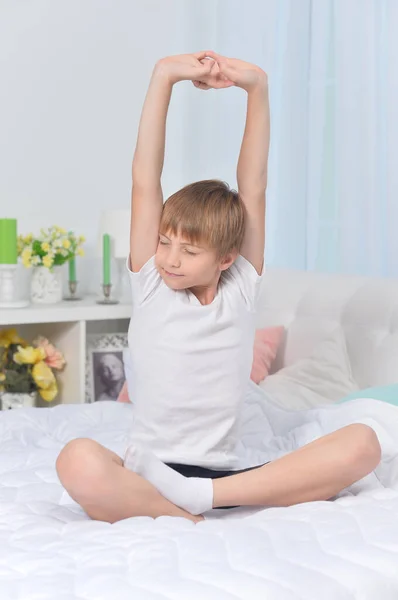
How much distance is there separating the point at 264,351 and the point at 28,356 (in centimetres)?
89

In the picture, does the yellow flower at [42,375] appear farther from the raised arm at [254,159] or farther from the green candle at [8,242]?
the raised arm at [254,159]

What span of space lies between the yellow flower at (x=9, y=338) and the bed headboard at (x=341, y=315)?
2.85 ft

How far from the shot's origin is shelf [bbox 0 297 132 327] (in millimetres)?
2857

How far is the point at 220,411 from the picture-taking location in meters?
1.59

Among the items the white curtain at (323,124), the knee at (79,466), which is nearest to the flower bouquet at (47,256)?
the white curtain at (323,124)

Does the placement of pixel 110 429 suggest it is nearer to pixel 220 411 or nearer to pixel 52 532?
pixel 220 411

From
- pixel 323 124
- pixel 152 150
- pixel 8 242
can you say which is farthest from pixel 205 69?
pixel 8 242

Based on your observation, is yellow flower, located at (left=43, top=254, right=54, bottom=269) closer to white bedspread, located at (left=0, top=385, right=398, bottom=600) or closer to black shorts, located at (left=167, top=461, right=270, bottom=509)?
white bedspread, located at (left=0, top=385, right=398, bottom=600)

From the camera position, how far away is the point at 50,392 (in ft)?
9.73

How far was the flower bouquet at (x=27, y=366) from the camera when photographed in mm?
2910

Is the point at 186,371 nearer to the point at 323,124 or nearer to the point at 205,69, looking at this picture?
the point at 205,69

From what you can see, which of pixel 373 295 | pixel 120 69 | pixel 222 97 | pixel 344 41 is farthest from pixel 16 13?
pixel 373 295

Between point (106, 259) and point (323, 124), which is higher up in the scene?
point (323, 124)

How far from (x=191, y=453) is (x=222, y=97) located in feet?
6.96
